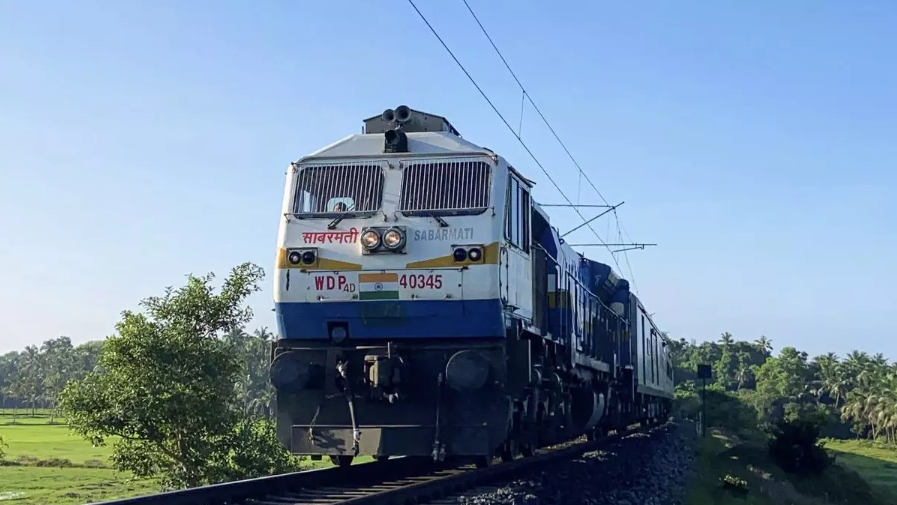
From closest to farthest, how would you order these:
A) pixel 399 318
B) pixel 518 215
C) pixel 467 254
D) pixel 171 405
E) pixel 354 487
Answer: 1. pixel 354 487
2. pixel 467 254
3. pixel 399 318
4. pixel 518 215
5. pixel 171 405

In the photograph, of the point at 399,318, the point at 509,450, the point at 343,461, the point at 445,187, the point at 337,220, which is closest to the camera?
the point at 399,318

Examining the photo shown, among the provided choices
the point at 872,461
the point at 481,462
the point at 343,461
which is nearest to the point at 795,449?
the point at 481,462

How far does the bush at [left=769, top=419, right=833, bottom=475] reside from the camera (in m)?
25.3

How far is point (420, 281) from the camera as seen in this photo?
988cm

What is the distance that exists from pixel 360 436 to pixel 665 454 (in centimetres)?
1102

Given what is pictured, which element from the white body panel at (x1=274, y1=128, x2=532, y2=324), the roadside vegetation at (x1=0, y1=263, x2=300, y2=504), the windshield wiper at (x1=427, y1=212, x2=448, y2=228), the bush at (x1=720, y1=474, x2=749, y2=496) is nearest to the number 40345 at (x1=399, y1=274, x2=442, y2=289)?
the white body panel at (x1=274, y1=128, x2=532, y2=324)

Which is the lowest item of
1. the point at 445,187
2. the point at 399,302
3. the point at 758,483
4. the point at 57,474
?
the point at 57,474

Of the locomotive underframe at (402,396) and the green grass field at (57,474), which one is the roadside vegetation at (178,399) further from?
the locomotive underframe at (402,396)

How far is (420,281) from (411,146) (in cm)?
184

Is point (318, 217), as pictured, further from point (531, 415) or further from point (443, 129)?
point (531, 415)

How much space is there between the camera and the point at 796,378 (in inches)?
4697

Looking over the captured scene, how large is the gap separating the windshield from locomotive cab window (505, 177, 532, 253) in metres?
1.58

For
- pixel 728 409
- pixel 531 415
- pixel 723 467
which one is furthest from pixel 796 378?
pixel 531 415

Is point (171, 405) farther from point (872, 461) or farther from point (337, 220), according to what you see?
point (872, 461)
